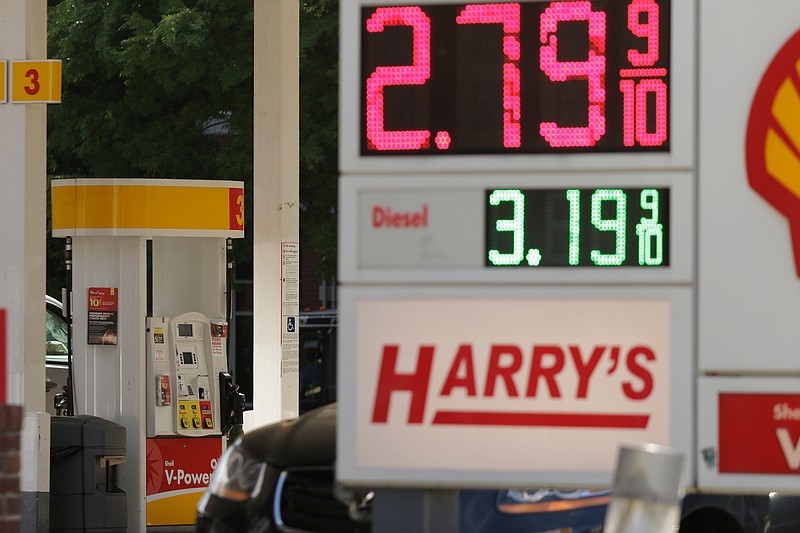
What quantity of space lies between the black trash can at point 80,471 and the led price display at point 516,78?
605cm

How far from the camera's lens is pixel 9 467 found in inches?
226

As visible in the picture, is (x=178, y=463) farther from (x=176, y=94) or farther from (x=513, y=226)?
(x=176, y=94)

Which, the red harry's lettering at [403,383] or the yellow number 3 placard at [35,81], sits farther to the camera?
the yellow number 3 placard at [35,81]

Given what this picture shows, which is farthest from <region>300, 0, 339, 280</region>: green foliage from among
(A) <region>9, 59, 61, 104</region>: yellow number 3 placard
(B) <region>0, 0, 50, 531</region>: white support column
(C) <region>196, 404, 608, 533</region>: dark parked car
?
(C) <region>196, 404, 608, 533</region>: dark parked car

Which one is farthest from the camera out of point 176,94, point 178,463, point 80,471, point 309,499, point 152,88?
point 176,94

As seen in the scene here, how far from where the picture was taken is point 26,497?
34.9 feet

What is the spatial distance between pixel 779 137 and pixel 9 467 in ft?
10.2

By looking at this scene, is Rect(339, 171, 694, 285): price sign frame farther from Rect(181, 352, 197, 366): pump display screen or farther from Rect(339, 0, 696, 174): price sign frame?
Rect(181, 352, 197, 366): pump display screen

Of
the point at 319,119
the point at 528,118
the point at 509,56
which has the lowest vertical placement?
the point at 528,118

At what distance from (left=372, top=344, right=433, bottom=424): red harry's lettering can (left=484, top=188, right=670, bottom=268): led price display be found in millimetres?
515

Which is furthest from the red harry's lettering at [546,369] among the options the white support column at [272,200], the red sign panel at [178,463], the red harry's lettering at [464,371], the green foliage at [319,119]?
the green foliage at [319,119]

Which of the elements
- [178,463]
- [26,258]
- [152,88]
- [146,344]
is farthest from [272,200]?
[152,88]

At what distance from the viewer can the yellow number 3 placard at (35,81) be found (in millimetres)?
10703

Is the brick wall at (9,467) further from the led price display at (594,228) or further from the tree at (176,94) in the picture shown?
the tree at (176,94)
